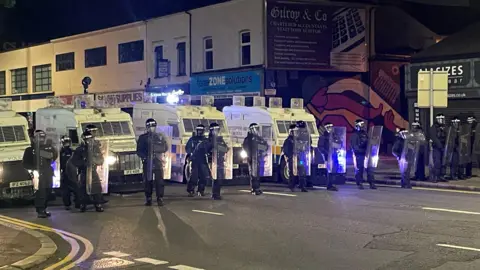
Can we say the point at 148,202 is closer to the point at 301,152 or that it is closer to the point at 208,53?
the point at 301,152

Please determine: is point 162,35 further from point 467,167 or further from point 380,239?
point 380,239

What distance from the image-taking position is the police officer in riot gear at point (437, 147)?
59.9 ft

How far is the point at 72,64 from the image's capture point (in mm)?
39531

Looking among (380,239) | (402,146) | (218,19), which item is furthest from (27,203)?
(218,19)

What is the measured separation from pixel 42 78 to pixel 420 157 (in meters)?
30.8

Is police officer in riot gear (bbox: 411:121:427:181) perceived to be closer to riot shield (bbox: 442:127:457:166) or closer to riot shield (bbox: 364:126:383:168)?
riot shield (bbox: 442:127:457:166)

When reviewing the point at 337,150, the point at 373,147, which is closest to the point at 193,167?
the point at 337,150

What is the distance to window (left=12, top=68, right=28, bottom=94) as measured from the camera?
43.8 m

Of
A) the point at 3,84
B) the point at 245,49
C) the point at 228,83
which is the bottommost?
the point at 228,83

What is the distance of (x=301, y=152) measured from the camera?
17.1m

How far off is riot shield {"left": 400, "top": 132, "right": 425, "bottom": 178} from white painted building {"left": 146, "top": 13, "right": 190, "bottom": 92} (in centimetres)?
1562

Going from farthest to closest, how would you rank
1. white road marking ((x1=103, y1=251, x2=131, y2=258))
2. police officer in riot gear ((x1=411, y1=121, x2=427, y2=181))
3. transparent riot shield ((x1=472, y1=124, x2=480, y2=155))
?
transparent riot shield ((x1=472, y1=124, x2=480, y2=155)), police officer in riot gear ((x1=411, y1=121, x2=427, y2=181)), white road marking ((x1=103, y1=251, x2=131, y2=258))

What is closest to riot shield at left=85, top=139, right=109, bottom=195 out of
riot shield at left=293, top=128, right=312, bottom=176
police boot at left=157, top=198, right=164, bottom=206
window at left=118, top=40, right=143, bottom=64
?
police boot at left=157, top=198, right=164, bottom=206

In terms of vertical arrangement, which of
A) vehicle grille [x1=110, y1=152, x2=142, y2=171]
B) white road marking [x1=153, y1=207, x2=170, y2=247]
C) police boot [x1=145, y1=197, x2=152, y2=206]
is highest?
vehicle grille [x1=110, y1=152, x2=142, y2=171]
